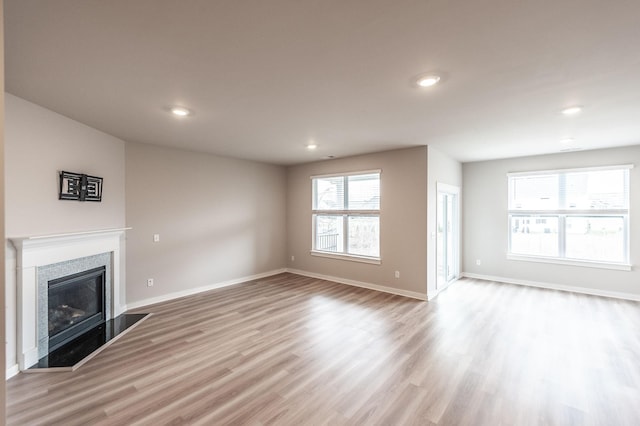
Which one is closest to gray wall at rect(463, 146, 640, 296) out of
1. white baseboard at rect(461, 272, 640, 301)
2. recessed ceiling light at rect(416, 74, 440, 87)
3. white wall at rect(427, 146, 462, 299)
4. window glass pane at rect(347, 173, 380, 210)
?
white baseboard at rect(461, 272, 640, 301)

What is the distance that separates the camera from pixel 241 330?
11.5 ft

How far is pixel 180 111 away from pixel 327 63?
1.82 m

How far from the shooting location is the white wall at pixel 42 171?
2.59 meters

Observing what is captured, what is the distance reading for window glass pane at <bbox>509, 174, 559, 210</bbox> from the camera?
17.8 feet

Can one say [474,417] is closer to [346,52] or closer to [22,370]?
[346,52]

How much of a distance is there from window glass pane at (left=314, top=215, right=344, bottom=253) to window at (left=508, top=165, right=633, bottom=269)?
11.6 ft

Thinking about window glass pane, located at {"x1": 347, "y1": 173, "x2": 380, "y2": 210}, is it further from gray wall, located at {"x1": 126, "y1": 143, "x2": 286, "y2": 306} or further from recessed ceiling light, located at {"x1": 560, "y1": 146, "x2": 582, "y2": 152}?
recessed ceiling light, located at {"x1": 560, "y1": 146, "x2": 582, "y2": 152}

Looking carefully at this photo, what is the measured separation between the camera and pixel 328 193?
6238mm

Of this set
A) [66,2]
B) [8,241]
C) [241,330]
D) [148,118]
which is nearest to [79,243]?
[8,241]

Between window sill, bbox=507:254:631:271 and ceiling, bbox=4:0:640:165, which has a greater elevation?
ceiling, bbox=4:0:640:165

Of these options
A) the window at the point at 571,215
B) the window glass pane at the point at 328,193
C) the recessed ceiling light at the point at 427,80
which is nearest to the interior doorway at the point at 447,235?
the window at the point at 571,215

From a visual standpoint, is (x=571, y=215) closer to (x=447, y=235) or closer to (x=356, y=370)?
(x=447, y=235)

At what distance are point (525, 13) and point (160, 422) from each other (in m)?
3.42

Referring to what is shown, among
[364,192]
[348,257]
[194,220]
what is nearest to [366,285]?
[348,257]
